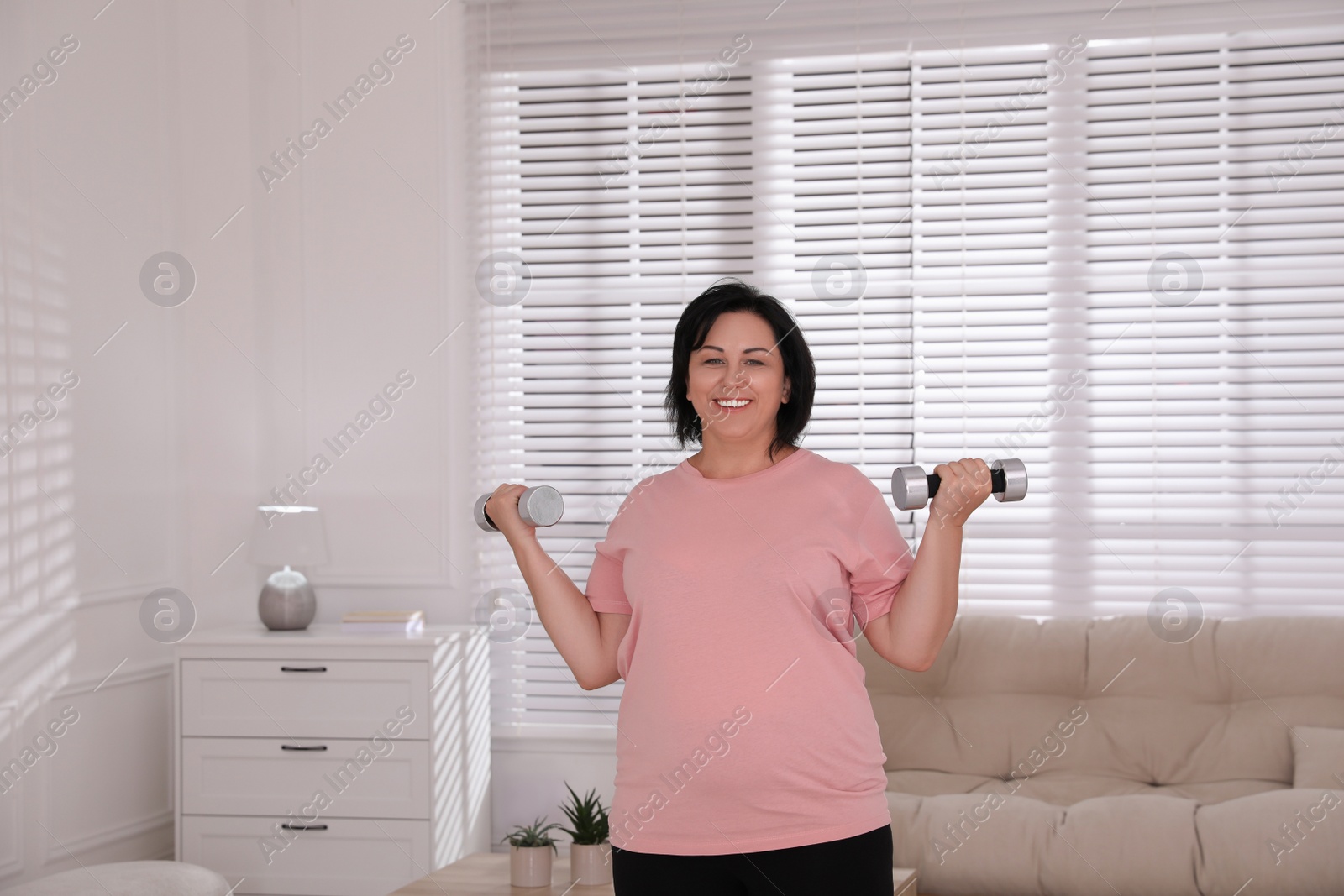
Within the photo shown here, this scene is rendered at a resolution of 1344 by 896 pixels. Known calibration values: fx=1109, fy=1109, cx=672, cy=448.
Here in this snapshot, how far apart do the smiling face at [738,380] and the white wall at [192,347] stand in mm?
2317

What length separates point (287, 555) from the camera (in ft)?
11.8

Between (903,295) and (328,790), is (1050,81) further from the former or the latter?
(328,790)

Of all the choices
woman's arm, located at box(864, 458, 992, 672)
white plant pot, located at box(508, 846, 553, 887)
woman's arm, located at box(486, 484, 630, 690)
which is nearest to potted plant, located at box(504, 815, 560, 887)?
white plant pot, located at box(508, 846, 553, 887)

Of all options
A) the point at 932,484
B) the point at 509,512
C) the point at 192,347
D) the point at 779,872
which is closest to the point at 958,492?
the point at 932,484

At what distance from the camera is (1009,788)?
3.13 meters

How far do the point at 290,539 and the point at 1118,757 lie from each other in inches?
104

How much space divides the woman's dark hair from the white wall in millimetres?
2265

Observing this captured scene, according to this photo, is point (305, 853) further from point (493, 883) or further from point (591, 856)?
point (591, 856)

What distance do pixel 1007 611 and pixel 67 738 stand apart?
2.95 m

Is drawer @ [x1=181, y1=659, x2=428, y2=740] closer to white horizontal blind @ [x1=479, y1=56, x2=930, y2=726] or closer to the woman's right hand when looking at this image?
white horizontal blind @ [x1=479, y1=56, x2=930, y2=726]

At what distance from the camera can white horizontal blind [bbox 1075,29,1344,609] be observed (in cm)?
361

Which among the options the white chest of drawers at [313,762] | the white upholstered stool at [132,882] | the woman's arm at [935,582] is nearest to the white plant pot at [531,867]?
the white chest of drawers at [313,762]

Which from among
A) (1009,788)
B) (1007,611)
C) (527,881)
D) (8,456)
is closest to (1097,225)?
(1007,611)

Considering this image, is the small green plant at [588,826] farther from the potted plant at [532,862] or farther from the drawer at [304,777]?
the drawer at [304,777]
